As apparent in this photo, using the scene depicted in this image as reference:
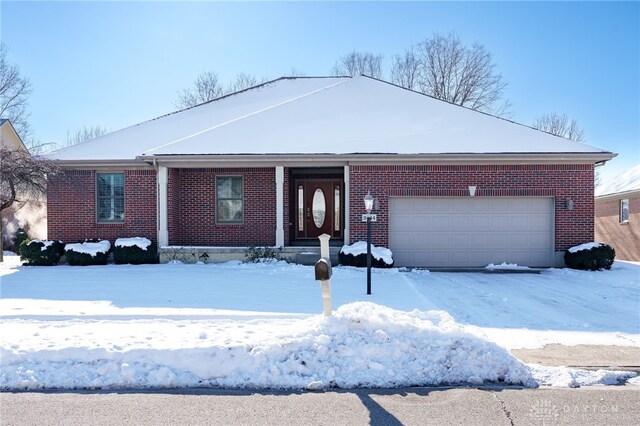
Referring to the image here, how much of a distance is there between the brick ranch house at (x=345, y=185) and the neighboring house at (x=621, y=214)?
27.0 ft

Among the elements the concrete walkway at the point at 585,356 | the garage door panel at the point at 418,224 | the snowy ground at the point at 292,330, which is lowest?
the concrete walkway at the point at 585,356

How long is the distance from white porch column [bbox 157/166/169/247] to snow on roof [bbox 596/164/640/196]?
19960mm

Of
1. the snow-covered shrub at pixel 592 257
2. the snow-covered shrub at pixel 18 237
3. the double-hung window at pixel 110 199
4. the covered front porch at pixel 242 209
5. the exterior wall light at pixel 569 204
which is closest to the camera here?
the snow-covered shrub at pixel 592 257

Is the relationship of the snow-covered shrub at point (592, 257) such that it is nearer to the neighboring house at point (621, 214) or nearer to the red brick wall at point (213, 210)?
the neighboring house at point (621, 214)

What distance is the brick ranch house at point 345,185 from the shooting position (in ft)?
44.0

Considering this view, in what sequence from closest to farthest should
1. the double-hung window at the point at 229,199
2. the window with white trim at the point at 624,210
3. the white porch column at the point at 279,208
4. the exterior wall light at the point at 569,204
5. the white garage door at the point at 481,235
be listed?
the exterior wall light at the point at 569,204 < the white garage door at the point at 481,235 < the white porch column at the point at 279,208 < the double-hung window at the point at 229,199 < the window with white trim at the point at 624,210

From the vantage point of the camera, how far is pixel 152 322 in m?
6.64

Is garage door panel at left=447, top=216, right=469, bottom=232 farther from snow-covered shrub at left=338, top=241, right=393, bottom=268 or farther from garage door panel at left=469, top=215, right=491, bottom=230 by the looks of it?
snow-covered shrub at left=338, top=241, right=393, bottom=268

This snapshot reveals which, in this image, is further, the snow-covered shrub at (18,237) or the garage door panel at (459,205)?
the snow-covered shrub at (18,237)

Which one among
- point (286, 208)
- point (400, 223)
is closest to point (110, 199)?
point (286, 208)

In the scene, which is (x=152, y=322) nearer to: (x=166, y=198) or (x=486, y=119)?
(x=166, y=198)

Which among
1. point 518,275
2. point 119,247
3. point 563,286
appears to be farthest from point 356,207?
point 119,247

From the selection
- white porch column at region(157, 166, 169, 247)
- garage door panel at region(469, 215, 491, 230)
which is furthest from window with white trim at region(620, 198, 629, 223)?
white porch column at region(157, 166, 169, 247)

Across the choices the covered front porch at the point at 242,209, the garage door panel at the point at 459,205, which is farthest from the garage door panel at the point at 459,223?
the covered front porch at the point at 242,209
